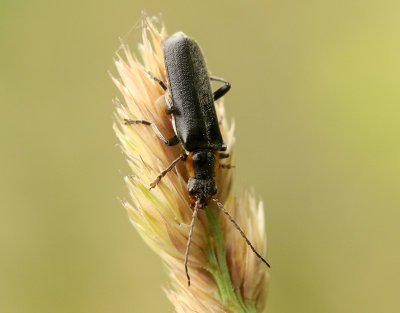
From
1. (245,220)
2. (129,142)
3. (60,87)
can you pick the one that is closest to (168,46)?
(129,142)

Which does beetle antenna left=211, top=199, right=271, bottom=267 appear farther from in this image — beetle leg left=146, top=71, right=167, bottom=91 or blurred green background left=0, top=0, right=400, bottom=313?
blurred green background left=0, top=0, right=400, bottom=313

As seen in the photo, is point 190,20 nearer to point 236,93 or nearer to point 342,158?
point 236,93

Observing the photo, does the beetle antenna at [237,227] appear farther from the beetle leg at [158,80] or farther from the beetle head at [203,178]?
the beetle leg at [158,80]

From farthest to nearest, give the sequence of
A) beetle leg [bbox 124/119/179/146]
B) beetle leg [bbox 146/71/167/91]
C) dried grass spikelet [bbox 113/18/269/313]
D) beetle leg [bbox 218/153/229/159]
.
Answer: beetle leg [bbox 218/153/229/159]
beetle leg [bbox 146/71/167/91]
beetle leg [bbox 124/119/179/146]
dried grass spikelet [bbox 113/18/269/313]

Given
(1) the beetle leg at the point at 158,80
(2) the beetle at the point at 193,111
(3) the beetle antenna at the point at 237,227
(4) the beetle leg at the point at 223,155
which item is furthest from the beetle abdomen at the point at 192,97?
(3) the beetle antenna at the point at 237,227

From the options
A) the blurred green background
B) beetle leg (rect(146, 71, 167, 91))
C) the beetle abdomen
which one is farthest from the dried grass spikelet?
the blurred green background

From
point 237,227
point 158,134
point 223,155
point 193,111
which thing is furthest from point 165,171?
point 193,111

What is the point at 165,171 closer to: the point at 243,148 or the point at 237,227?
the point at 237,227
